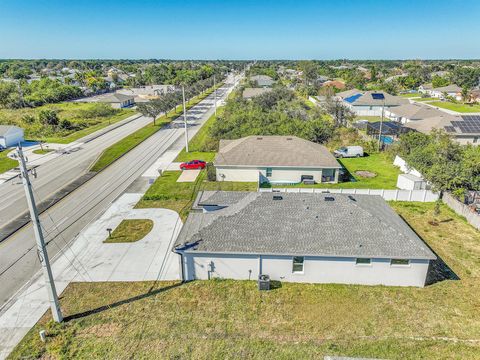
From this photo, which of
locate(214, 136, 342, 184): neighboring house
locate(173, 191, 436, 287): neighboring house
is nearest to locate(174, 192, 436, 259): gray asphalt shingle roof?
locate(173, 191, 436, 287): neighboring house

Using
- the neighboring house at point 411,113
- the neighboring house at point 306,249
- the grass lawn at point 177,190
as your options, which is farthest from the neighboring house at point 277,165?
the neighboring house at point 411,113

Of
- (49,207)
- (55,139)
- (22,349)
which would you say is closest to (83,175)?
(49,207)

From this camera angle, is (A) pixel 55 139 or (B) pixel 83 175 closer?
(B) pixel 83 175

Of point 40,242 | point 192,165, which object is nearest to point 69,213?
point 192,165

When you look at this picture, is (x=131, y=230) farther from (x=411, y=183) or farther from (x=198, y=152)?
(x=411, y=183)

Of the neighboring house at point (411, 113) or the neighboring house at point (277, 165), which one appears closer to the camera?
the neighboring house at point (277, 165)

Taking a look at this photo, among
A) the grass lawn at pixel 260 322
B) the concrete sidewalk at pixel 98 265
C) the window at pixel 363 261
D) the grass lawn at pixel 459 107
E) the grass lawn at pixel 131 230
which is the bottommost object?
the grass lawn at pixel 260 322

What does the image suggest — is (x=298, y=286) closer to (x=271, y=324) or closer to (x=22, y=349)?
(x=271, y=324)

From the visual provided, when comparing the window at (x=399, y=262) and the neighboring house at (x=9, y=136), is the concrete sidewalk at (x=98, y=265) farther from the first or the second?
the neighboring house at (x=9, y=136)
